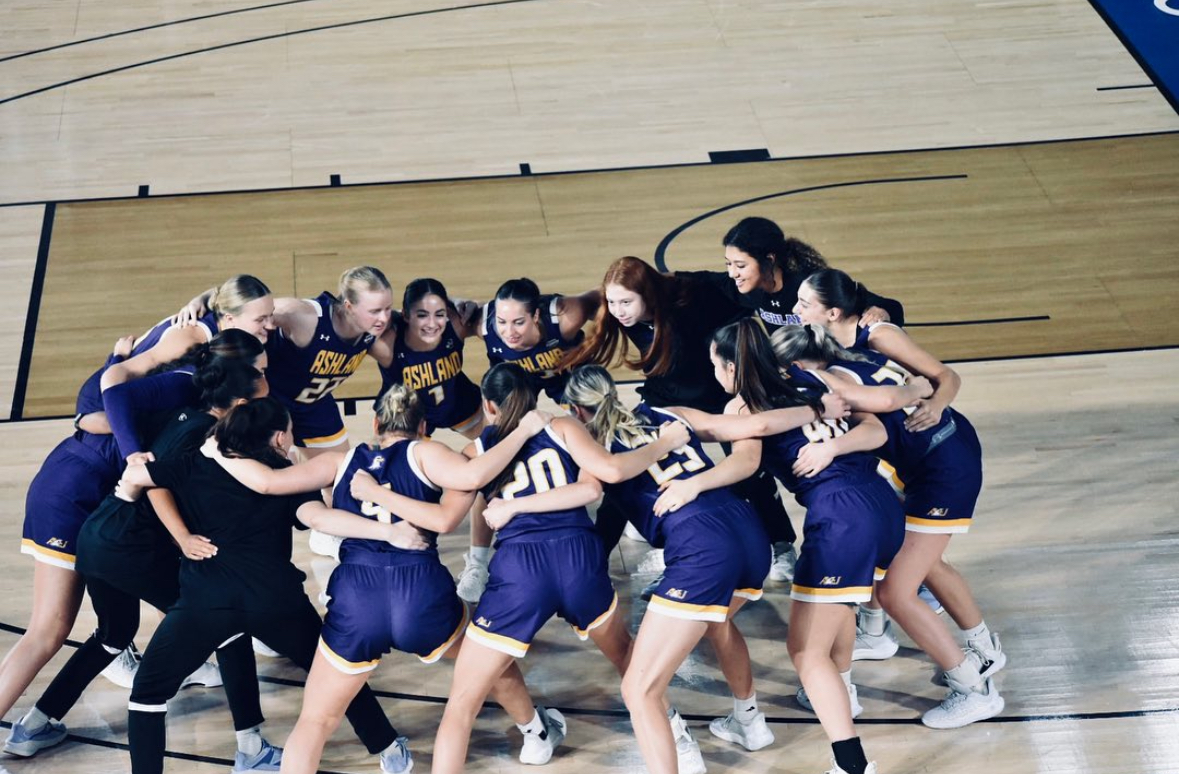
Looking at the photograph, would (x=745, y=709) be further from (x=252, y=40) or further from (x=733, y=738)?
(x=252, y=40)

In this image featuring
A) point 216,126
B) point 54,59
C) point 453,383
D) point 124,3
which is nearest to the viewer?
point 453,383

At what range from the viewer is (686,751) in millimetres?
5691

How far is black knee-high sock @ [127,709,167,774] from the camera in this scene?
526 cm

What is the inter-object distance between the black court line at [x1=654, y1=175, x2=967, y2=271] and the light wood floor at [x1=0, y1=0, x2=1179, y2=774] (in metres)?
0.05

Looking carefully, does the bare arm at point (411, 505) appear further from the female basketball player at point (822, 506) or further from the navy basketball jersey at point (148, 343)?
the navy basketball jersey at point (148, 343)

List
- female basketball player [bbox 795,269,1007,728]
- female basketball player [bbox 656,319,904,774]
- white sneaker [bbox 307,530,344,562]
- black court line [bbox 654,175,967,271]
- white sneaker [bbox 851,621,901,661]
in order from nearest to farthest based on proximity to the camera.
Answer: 1. female basketball player [bbox 656,319,904,774]
2. female basketball player [bbox 795,269,1007,728]
3. white sneaker [bbox 851,621,901,661]
4. white sneaker [bbox 307,530,344,562]
5. black court line [bbox 654,175,967,271]

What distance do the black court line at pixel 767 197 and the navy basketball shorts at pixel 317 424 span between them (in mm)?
2808

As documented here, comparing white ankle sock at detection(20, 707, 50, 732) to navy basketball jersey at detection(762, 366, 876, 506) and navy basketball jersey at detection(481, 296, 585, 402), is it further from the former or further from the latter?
navy basketball jersey at detection(762, 366, 876, 506)

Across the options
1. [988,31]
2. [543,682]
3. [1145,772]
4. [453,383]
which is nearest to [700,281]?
[453,383]

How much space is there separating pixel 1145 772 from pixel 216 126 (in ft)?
25.4

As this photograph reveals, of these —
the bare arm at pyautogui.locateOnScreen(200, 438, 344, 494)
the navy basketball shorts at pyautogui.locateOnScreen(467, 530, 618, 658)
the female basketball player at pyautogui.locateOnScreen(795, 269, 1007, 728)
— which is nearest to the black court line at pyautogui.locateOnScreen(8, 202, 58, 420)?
the bare arm at pyautogui.locateOnScreen(200, 438, 344, 494)

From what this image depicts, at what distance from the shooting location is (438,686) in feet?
20.2

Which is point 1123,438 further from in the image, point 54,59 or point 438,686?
point 54,59

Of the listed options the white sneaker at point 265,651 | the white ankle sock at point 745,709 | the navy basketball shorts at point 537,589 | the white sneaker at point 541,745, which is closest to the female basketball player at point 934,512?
the white ankle sock at point 745,709
